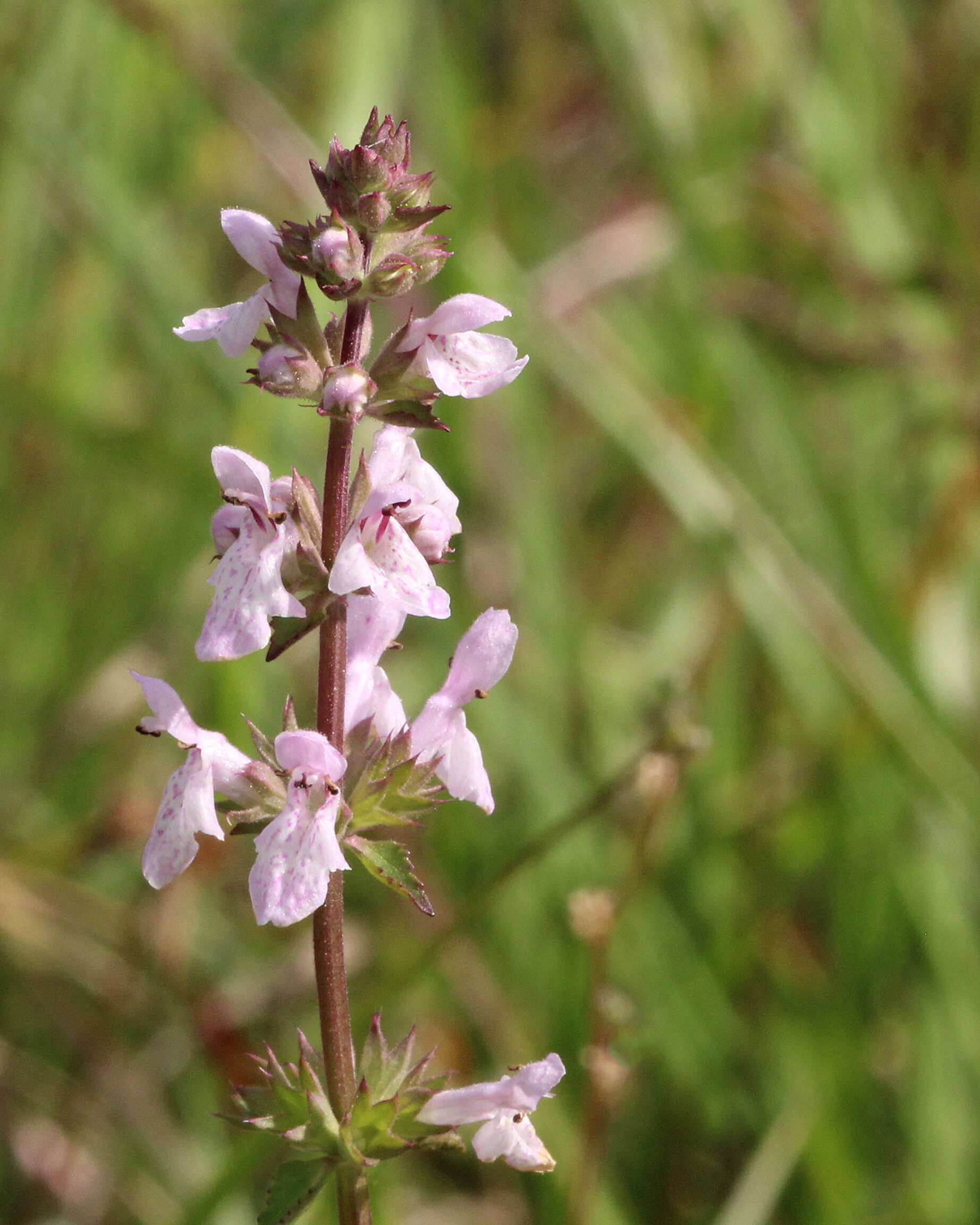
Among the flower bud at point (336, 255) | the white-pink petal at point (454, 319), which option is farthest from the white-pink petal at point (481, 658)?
the flower bud at point (336, 255)

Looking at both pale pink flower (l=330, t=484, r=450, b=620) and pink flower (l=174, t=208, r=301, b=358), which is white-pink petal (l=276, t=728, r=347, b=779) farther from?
pink flower (l=174, t=208, r=301, b=358)

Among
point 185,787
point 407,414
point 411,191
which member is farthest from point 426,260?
point 185,787

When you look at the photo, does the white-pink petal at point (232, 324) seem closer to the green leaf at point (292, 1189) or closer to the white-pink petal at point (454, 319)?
the white-pink petal at point (454, 319)

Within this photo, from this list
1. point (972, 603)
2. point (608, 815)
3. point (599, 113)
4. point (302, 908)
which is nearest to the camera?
point (302, 908)

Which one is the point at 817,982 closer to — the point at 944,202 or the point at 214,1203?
the point at 214,1203

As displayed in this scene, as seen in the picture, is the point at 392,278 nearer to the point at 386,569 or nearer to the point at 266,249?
the point at 266,249

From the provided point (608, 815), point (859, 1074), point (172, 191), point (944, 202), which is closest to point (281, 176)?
point (172, 191)

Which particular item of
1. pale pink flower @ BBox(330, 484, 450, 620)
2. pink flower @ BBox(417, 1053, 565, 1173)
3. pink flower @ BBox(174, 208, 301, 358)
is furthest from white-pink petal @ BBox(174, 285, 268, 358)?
pink flower @ BBox(417, 1053, 565, 1173)
